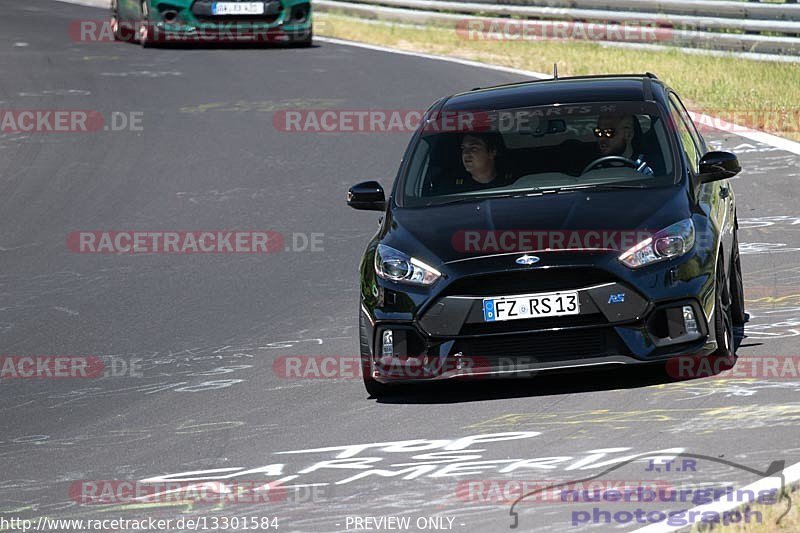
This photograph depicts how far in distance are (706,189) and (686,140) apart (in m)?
0.47

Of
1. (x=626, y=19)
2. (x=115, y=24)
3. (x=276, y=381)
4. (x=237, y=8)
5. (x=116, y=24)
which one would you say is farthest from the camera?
(x=115, y=24)

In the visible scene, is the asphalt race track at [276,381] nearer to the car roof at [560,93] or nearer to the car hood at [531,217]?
the car hood at [531,217]

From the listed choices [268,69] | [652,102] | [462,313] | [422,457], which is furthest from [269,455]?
[268,69]

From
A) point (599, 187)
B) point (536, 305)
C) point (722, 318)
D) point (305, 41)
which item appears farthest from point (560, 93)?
point (305, 41)

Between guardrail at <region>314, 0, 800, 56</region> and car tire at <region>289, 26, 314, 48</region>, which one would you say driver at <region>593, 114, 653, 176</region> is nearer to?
guardrail at <region>314, 0, 800, 56</region>

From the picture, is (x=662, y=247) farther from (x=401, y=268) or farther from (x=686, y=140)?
(x=686, y=140)

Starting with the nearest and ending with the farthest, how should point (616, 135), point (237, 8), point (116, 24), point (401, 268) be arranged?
point (401, 268) → point (616, 135) → point (237, 8) → point (116, 24)

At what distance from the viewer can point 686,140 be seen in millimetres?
9070

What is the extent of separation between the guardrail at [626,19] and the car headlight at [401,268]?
12.7 m

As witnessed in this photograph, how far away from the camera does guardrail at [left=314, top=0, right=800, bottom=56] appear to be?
20.5 meters

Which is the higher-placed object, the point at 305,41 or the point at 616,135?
the point at 616,135

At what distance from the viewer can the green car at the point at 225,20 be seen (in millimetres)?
23688

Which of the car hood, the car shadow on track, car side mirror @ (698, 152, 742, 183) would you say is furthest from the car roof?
the car shadow on track

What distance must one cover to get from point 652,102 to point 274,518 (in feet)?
12.9
